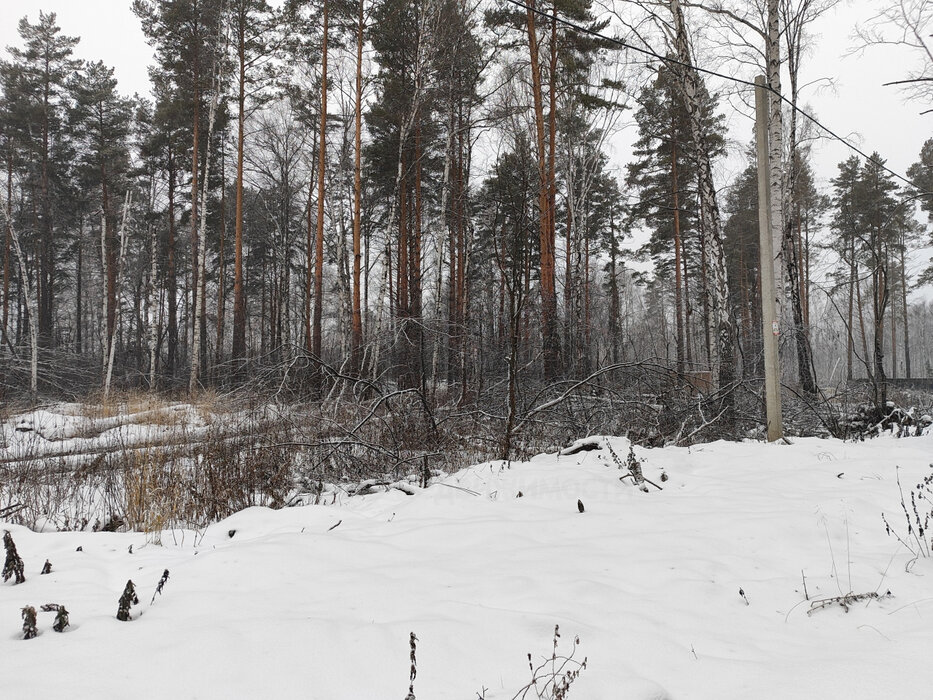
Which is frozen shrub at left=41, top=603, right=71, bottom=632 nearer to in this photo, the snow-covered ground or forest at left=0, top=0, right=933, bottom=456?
the snow-covered ground

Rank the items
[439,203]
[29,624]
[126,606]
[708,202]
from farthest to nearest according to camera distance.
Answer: [439,203] → [708,202] → [126,606] → [29,624]

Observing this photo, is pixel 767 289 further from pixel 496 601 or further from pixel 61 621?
pixel 61 621

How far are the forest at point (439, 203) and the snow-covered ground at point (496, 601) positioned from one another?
7.78ft

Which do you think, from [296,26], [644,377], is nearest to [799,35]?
[644,377]

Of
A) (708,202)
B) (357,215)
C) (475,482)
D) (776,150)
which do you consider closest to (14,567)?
(475,482)

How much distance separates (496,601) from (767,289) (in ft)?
18.4

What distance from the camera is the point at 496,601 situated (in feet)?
6.42

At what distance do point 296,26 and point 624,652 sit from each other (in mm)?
16271

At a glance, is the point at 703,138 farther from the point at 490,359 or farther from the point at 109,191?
the point at 109,191

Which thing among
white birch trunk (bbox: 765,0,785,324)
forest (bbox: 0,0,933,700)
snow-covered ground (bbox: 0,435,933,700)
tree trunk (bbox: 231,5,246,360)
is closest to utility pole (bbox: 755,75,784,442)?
forest (bbox: 0,0,933,700)

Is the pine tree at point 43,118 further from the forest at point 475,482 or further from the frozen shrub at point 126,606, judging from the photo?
the frozen shrub at point 126,606

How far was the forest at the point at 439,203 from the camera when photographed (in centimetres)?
711

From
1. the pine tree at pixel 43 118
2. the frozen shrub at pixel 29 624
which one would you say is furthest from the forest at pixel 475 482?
the pine tree at pixel 43 118

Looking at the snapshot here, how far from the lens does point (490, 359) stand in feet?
32.9
